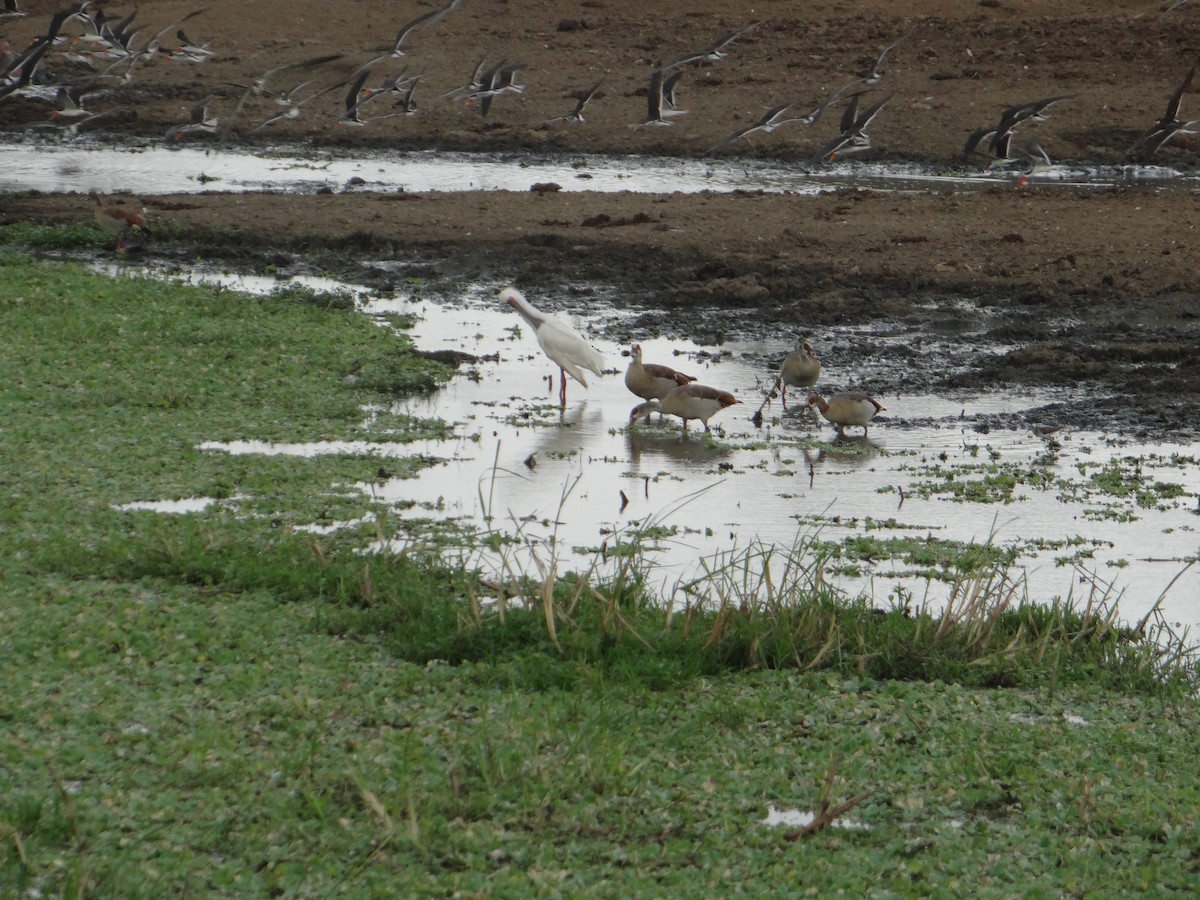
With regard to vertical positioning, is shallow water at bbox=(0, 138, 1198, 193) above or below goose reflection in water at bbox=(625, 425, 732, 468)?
above

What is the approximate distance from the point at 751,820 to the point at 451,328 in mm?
9643

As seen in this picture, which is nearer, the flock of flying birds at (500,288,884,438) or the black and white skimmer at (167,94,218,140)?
the flock of flying birds at (500,288,884,438)

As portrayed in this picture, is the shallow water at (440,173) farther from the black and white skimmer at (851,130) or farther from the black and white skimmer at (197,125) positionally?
the black and white skimmer at (851,130)

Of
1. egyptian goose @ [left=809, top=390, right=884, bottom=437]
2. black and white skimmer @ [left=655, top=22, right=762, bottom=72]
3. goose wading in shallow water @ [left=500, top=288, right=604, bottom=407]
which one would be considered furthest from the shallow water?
egyptian goose @ [left=809, top=390, right=884, bottom=437]

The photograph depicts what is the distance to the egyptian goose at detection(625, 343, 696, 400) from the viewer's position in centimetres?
1141

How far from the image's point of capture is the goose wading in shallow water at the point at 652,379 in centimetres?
1141

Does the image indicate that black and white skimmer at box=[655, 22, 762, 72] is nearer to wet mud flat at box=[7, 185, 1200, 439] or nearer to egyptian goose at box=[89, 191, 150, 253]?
wet mud flat at box=[7, 185, 1200, 439]

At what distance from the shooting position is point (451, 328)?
46.2 feet

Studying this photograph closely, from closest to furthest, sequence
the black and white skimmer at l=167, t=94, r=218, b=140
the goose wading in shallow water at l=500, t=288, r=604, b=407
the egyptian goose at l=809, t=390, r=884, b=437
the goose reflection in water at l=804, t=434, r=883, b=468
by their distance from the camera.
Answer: the goose reflection in water at l=804, t=434, r=883, b=468
the egyptian goose at l=809, t=390, r=884, b=437
the goose wading in shallow water at l=500, t=288, r=604, b=407
the black and white skimmer at l=167, t=94, r=218, b=140

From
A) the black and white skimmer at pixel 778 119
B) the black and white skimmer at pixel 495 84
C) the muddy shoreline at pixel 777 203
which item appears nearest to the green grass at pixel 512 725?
the muddy shoreline at pixel 777 203

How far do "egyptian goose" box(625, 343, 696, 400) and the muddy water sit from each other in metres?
0.27

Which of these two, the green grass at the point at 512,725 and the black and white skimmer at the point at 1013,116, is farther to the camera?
the black and white skimmer at the point at 1013,116

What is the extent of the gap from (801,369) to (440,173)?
14.0 metres

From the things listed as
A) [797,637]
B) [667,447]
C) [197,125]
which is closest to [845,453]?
[667,447]
